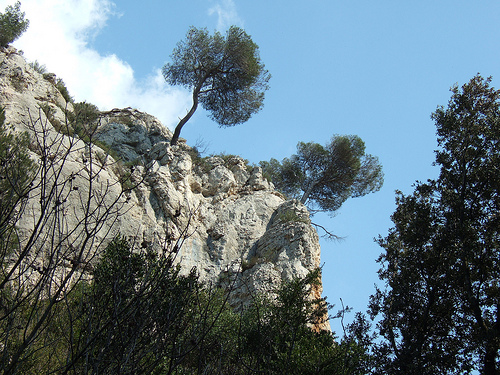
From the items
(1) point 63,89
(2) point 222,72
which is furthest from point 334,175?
(1) point 63,89

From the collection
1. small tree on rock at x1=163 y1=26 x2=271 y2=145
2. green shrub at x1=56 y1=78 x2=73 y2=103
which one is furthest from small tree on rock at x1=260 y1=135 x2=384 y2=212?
green shrub at x1=56 y1=78 x2=73 y2=103

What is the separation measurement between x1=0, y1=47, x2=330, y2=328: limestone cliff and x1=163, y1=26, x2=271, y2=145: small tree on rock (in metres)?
4.06

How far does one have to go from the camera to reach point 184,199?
20000mm

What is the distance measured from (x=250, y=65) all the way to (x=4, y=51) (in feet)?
40.2

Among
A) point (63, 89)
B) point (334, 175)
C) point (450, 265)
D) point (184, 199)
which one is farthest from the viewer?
point (334, 175)

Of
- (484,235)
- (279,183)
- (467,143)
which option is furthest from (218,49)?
(484,235)

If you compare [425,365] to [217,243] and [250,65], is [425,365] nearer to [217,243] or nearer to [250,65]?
[217,243]

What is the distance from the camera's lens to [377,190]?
30422 millimetres

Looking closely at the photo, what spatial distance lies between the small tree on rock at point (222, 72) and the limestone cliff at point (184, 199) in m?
4.06

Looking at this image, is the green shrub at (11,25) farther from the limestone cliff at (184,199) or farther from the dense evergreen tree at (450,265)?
the dense evergreen tree at (450,265)

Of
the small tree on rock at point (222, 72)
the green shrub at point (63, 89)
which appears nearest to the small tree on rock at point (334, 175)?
the small tree on rock at point (222, 72)

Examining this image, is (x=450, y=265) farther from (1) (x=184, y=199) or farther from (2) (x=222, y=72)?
(2) (x=222, y=72)

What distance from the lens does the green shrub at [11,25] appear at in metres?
22.3

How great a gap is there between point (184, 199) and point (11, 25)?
13307 millimetres
